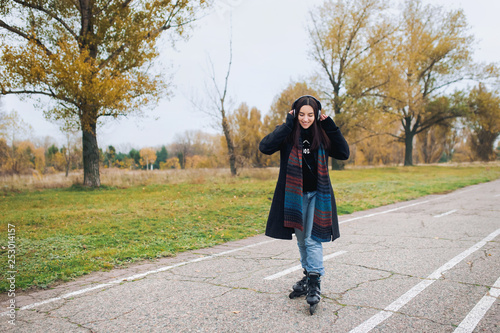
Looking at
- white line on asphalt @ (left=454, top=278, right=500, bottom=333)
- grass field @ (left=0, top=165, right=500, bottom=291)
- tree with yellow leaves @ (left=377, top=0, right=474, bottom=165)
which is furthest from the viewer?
tree with yellow leaves @ (left=377, top=0, right=474, bottom=165)

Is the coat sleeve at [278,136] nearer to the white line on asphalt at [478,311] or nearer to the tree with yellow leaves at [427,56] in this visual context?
the white line on asphalt at [478,311]

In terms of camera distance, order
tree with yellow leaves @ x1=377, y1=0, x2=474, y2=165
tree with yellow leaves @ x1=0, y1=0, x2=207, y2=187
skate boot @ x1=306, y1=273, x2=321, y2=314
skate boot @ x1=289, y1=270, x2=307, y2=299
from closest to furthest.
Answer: skate boot @ x1=306, y1=273, x2=321, y2=314, skate boot @ x1=289, y1=270, x2=307, y2=299, tree with yellow leaves @ x1=0, y1=0, x2=207, y2=187, tree with yellow leaves @ x1=377, y1=0, x2=474, y2=165

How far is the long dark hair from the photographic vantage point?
3500mm

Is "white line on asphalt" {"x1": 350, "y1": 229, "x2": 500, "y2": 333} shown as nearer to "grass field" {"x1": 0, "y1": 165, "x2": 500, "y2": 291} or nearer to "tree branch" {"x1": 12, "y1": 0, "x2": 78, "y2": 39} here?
"grass field" {"x1": 0, "y1": 165, "x2": 500, "y2": 291}

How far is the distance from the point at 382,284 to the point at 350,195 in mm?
10589

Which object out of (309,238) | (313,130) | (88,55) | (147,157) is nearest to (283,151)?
(313,130)

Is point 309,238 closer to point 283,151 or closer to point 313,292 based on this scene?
point 313,292

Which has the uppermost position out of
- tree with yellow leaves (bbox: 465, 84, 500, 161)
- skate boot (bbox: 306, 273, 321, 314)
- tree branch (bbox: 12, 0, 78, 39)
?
tree branch (bbox: 12, 0, 78, 39)

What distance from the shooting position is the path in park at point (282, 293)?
306 cm

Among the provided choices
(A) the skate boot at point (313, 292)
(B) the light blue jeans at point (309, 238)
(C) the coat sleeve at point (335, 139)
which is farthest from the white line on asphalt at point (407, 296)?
(C) the coat sleeve at point (335, 139)

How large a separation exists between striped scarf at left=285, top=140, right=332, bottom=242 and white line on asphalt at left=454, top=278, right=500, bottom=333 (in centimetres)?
132

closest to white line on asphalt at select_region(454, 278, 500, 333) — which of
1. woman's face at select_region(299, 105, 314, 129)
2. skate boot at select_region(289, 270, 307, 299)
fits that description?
skate boot at select_region(289, 270, 307, 299)

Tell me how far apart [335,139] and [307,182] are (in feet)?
1.76

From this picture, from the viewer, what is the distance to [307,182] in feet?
11.8
